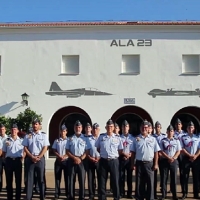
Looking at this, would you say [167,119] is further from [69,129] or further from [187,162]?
[187,162]

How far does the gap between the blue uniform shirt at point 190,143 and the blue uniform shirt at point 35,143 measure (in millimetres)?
3820

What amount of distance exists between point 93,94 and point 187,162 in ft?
33.0

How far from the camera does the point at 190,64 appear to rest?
2073 centimetres

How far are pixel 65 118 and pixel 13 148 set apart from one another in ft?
37.0

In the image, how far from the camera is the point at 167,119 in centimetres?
2045

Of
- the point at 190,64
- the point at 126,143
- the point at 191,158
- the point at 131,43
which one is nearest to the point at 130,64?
the point at 131,43

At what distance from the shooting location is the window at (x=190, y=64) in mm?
→ 20703

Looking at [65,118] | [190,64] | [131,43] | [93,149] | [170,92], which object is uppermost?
[131,43]

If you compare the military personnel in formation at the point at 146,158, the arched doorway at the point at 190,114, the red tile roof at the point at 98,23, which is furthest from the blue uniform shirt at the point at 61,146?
the arched doorway at the point at 190,114

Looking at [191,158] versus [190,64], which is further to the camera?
[190,64]

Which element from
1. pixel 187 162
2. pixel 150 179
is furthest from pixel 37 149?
pixel 187 162

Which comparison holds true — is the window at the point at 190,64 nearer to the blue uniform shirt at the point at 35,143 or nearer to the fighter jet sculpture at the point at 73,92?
the fighter jet sculpture at the point at 73,92

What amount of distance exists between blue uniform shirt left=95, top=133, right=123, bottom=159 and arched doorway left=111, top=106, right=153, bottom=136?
10973 millimetres

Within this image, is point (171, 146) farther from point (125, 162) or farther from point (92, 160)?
point (92, 160)
